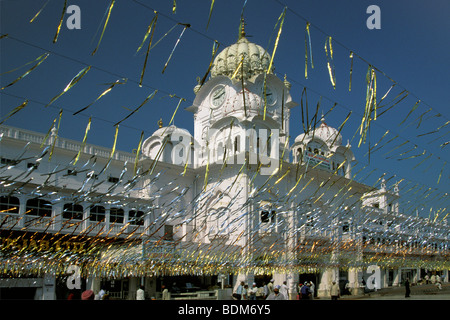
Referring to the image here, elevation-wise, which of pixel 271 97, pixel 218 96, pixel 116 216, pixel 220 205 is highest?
pixel 271 97

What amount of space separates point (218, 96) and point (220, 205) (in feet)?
26.5

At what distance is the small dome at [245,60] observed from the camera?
29766mm

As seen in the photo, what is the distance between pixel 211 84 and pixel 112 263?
17159 millimetres

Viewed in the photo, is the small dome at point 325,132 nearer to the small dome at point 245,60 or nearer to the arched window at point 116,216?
the small dome at point 245,60

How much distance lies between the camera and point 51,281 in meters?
17.6

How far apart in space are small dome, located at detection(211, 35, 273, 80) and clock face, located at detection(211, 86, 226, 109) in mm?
1412

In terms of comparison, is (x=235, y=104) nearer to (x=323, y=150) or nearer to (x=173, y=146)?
(x=173, y=146)

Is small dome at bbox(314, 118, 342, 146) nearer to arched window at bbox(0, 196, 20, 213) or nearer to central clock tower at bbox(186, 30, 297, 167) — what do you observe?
central clock tower at bbox(186, 30, 297, 167)

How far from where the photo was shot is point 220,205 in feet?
79.5

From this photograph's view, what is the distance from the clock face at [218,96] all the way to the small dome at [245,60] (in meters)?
1.41

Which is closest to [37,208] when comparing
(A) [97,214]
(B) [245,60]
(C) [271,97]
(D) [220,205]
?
(A) [97,214]

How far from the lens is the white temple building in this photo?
16578 millimetres
